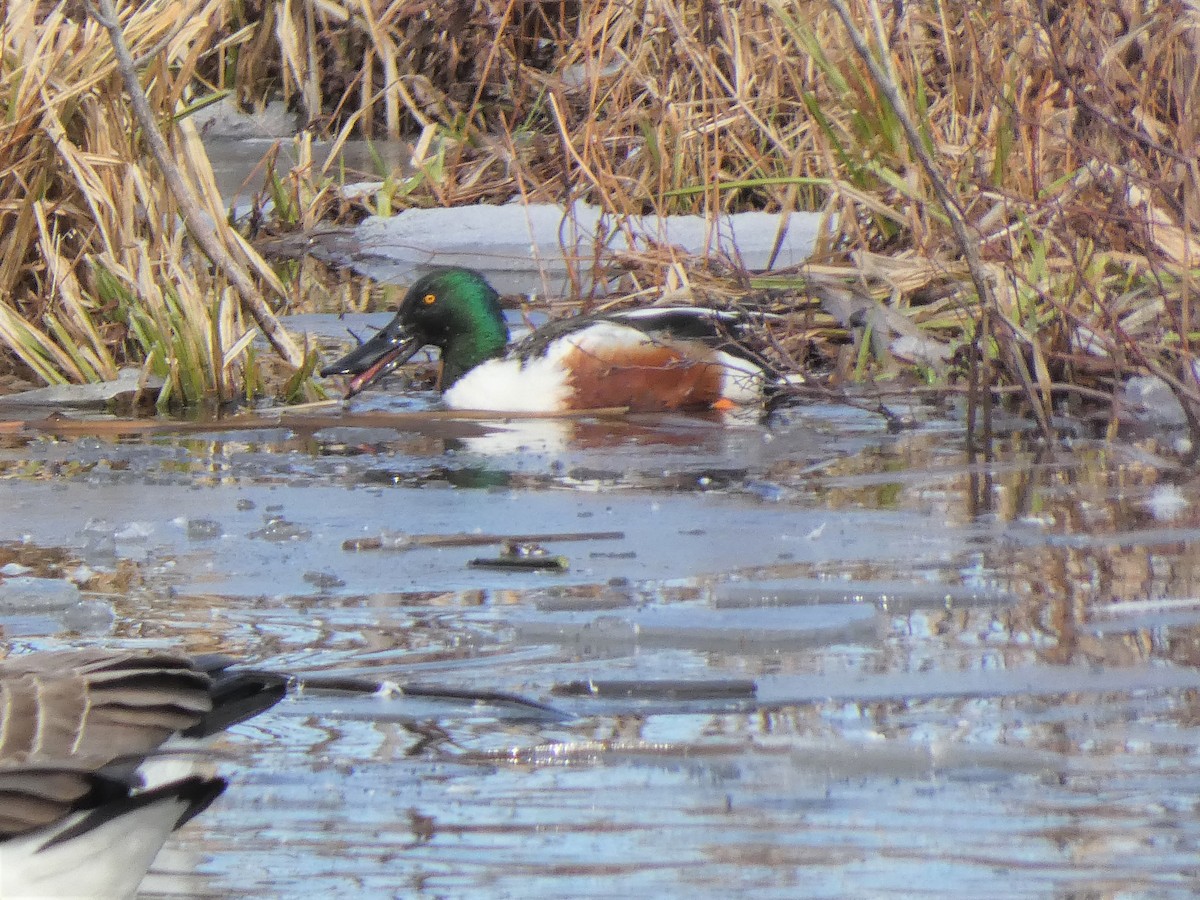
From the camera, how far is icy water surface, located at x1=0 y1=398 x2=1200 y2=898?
2.65 meters

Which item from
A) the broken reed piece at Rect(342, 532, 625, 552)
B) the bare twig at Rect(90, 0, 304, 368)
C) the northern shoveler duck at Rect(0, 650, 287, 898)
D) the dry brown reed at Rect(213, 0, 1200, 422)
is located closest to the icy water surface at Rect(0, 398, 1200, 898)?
the broken reed piece at Rect(342, 532, 625, 552)

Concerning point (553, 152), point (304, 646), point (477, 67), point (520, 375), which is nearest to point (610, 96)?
point (553, 152)

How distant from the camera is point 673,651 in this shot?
3734 mm

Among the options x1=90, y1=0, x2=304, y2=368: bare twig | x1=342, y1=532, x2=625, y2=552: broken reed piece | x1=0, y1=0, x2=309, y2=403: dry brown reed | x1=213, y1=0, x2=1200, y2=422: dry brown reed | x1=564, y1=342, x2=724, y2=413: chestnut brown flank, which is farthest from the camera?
x1=564, y1=342, x2=724, y2=413: chestnut brown flank

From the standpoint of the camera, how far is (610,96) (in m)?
9.98

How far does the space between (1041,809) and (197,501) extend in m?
3.24

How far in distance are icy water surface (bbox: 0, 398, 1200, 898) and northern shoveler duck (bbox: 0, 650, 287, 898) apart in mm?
281

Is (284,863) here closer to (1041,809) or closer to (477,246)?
(1041,809)

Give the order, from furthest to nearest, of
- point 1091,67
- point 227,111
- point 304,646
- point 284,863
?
point 227,111 < point 1091,67 < point 304,646 < point 284,863

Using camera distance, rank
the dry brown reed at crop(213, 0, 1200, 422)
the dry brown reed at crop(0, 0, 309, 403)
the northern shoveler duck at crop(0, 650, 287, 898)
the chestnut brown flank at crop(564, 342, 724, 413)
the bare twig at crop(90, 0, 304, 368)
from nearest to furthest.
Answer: the northern shoveler duck at crop(0, 650, 287, 898), the dry brown reed at crop(213, 0, 1200, 422), the bare twig at crop(90, 0, 304, 368), the dry brown reed at crop(0, 0, 309, 403), the chestnut brown flank at crop(564, 342, 724, 413)

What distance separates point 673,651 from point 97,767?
161cm

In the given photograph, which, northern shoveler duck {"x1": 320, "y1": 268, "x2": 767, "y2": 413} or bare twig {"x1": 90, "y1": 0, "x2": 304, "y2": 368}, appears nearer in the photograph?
bare twig {"x1": 90, "y1": 0, "x2": 304, "y2": 368}

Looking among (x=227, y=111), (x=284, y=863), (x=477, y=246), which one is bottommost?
(x=284, y=863)

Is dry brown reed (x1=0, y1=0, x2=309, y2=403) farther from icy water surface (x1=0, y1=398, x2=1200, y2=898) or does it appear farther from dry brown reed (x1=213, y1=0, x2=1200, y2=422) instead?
dry brown reed (x1=213, y1=0, x2=1200, y2=422)
